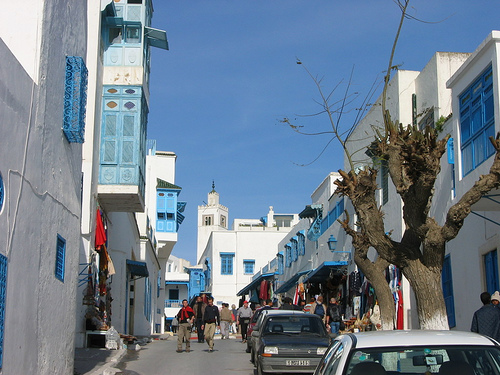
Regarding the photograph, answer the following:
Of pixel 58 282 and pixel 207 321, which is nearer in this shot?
pixel 58 282

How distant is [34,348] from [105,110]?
37.0 feet

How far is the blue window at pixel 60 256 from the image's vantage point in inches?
467

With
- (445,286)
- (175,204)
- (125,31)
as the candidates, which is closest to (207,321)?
(445,286)

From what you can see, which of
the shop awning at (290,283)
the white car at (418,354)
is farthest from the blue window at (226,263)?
the white car at (418,354)

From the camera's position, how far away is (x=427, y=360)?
598cm

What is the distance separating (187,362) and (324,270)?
414 inches

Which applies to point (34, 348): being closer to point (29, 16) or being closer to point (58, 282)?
point (58, 282)

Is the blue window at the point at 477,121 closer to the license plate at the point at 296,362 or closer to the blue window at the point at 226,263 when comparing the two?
the license plate at the point at 296,362

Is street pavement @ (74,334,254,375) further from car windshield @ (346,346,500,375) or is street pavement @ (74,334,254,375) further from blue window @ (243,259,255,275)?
blue window @ (243,259,255,275)

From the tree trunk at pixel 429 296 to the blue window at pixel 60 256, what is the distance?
6.05 meters

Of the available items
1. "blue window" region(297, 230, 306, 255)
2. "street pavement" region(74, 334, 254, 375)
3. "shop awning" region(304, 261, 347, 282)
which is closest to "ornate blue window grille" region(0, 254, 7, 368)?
"street pavement" region(74, 334, 254, 375)

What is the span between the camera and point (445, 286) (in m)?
18.6

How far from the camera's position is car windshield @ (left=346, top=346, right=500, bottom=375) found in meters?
5.62

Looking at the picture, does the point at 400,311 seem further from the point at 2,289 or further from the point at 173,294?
the point at 173,294
